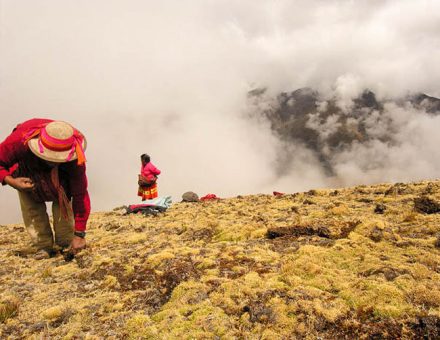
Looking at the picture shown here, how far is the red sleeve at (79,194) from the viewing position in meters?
7.75

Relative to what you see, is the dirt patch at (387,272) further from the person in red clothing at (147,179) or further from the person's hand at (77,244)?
the person in red clothing at (147,179)

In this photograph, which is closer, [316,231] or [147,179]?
[316,231]

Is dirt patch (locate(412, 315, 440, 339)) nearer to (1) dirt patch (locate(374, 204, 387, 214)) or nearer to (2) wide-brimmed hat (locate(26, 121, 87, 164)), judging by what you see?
(1) dirt patch (locate(374, 204, 387, 214))

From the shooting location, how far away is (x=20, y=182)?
23.5 ft

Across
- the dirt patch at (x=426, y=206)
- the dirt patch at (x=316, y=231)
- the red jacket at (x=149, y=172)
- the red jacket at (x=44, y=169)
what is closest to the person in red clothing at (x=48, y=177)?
the red jacket at (x=44, y=169)

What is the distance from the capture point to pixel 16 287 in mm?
6168

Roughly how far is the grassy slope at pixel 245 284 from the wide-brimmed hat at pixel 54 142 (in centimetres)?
254

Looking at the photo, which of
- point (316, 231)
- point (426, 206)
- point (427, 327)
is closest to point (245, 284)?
point (427, 327)

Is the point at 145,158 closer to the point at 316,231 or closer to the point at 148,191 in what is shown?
the point at 148,191

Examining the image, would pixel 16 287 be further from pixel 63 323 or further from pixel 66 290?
pixel 63 323

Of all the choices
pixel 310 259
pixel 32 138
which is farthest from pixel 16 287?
pixel 310 259

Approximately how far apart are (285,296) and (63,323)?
3.40 meters

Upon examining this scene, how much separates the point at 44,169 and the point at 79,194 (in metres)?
1.02

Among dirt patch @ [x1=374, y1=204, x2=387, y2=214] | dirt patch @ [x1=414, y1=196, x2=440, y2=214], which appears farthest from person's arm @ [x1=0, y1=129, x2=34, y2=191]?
dirt patch @ [x1=414, y1=196, x2=440, y2=214]
